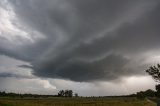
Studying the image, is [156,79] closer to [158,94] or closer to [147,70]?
[147,70]

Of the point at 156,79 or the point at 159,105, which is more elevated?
the point at 156,79

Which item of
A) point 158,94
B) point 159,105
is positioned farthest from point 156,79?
point 159,105

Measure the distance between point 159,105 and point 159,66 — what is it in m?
19.0

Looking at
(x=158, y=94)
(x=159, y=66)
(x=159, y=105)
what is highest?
(x=159, y=66)

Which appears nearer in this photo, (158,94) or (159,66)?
(159,66)

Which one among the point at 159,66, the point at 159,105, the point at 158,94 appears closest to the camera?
the point at 159,105

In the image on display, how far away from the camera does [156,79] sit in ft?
186

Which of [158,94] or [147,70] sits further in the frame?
[158,94]

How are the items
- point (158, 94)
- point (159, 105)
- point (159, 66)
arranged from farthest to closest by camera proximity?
point (158, 94) < point (159, 66) < point (159, 105)

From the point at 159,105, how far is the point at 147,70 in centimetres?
1930

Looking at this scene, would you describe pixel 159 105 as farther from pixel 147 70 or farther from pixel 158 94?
pixel 158 94

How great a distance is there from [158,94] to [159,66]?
9728 mm

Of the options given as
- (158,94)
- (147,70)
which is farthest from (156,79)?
(158,94)

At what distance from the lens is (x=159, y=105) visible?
1501 inches
